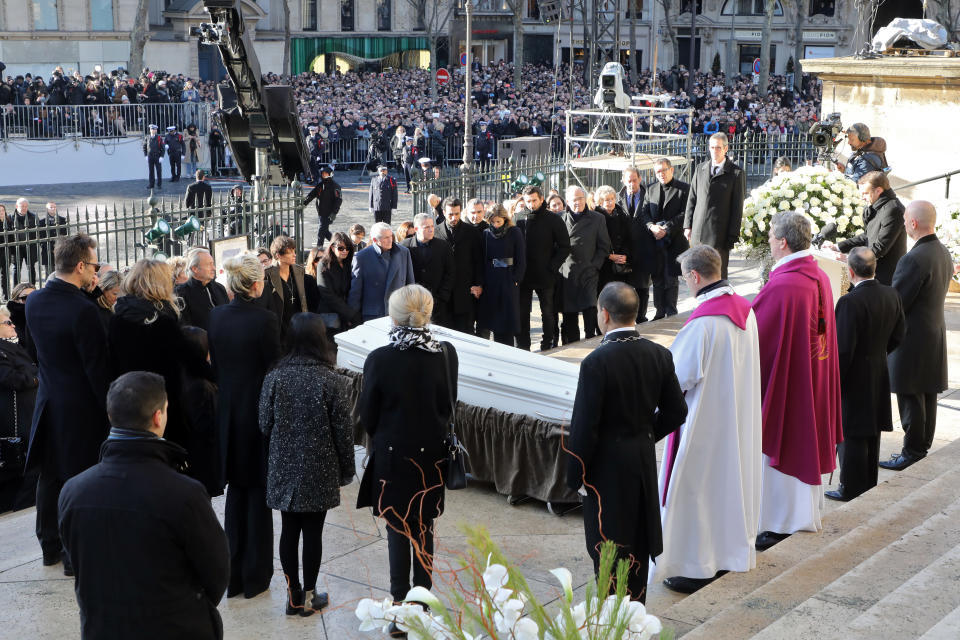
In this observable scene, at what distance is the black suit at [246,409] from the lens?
5230mm

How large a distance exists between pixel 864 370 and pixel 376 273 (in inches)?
163

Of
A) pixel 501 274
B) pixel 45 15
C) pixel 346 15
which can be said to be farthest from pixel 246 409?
pixel 346 15

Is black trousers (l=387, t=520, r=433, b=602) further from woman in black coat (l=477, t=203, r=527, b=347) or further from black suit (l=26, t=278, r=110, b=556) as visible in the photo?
woman in black coat (l=477, t=203, r=527, b=347)

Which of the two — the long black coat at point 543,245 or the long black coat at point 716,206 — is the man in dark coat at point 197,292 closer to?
the long black coat at point 543,245

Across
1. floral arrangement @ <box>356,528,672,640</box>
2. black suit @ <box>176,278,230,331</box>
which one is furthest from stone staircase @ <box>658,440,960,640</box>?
black suit @ <box>176,278,230,331</box>

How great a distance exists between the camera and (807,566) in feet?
17.2

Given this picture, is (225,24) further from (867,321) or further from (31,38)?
(31,38)

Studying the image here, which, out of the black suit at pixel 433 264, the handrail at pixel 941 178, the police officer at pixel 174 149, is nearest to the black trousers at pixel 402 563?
the black suit at pixel 433 264

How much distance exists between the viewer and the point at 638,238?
36.0 ft

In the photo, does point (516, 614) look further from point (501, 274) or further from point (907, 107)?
point (907, 107)

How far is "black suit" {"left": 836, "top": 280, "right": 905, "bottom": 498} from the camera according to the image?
6445 mm

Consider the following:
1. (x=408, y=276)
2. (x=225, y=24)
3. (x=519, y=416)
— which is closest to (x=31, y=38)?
(x=225, y=24)

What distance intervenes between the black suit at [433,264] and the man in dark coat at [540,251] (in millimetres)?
885

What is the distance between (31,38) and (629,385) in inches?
1719
